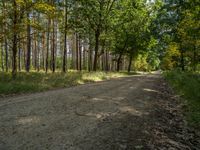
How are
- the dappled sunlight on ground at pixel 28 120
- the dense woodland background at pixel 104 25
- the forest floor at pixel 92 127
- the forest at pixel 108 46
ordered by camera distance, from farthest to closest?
the dense woodland background at pixel 104 25
the forest at pixel 108 46
the dappled sunlight on ground at pixel 28 120
the forest floor at pixel 92 127

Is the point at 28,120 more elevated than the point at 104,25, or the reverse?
the point at 104,25

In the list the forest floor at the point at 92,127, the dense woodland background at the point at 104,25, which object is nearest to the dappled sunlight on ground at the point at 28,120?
the forest floor at the point at 92,127

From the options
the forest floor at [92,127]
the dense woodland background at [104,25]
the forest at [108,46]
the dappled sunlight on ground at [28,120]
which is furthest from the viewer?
the dense woodland background at [104,25]

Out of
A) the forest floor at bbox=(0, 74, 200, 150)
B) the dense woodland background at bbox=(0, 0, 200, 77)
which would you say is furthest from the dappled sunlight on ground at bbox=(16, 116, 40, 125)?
the dense woodland background at bbox=(0, 0, 200, 77)

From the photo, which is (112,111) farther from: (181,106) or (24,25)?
(24,25)

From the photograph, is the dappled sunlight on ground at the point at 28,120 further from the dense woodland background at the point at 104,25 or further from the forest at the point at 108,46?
the dense woodland background at the point at 104,25

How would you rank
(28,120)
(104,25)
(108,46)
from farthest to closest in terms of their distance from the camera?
(108,46) → (104,25) → (28,120)

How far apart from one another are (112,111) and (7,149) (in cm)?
405

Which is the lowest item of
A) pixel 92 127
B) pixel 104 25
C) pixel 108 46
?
pixel 92 127

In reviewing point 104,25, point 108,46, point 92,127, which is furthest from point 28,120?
point 108,46

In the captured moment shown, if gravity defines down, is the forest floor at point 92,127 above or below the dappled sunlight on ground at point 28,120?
below

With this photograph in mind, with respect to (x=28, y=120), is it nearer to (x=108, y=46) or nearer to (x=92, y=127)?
(x=92, y=127)

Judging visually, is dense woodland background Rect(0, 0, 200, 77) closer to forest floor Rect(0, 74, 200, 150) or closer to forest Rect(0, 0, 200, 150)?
forest Rect(0, 0, 200, 150)

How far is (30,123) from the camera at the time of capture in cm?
662
